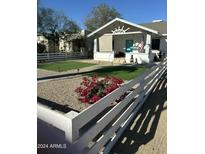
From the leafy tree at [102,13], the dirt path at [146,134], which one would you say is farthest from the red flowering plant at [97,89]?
the leafy tree at [102,13]

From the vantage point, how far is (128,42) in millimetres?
17609

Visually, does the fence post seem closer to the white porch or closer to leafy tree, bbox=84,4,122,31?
leafy tree, bbox=84,4,122,31

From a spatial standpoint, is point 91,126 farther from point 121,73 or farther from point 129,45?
point 129,45

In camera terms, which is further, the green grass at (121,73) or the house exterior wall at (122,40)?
the house exterior wall at (122,40)

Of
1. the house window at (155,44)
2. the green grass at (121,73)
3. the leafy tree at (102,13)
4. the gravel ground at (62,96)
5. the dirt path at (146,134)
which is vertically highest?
the leafy tree at (102,13)

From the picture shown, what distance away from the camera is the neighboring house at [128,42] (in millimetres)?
14203

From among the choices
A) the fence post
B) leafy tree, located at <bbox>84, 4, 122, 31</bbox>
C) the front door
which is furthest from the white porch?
the fence post

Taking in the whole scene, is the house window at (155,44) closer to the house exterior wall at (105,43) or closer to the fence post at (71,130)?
the house exterior wall at (105,43)

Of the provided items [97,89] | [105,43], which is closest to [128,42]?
[105,43]

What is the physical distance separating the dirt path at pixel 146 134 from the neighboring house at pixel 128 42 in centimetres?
1017

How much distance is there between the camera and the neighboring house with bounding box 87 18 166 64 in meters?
14.2
